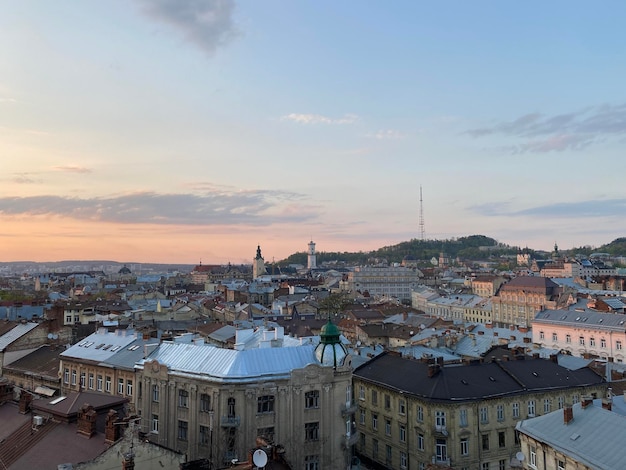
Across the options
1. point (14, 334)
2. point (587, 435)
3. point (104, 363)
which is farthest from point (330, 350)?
point (14, 334)

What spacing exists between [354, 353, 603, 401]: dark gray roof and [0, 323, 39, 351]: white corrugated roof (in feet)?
120

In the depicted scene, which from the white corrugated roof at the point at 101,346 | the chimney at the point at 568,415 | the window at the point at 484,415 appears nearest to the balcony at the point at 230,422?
the chimney at the point at 568,415

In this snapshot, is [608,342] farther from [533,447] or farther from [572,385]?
[533,447]

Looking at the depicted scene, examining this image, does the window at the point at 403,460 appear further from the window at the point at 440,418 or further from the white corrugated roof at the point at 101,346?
the white corrugated roof at the point at 101,346

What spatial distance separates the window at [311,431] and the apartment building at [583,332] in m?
44.8

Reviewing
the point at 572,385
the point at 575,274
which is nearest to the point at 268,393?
the point at 572,385

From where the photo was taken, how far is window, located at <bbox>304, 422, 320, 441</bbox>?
34406mm

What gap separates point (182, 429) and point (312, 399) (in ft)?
26.8

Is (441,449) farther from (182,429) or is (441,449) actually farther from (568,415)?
(182,429)

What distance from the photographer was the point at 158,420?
36469 millimetres

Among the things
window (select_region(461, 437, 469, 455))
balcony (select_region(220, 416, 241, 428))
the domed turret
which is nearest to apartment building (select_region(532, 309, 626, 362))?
window (select_region(461, 437, 469, 455))

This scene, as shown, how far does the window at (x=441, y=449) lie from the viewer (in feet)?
130

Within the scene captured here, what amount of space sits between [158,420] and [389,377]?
1811cm

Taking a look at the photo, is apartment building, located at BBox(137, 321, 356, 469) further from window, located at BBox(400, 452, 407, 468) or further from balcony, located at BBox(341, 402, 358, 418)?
window, located at BBox(400, 452, 407, 468)
